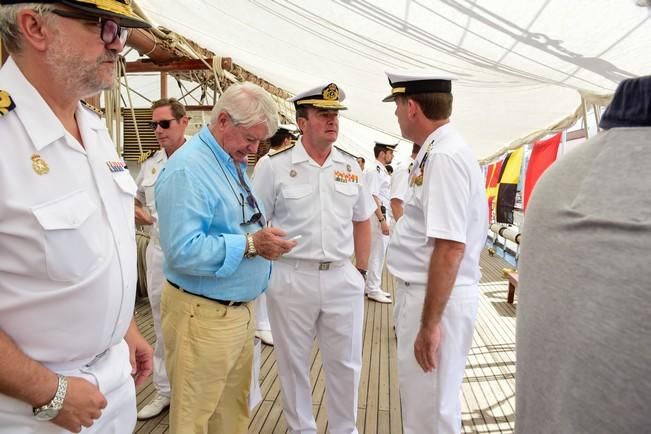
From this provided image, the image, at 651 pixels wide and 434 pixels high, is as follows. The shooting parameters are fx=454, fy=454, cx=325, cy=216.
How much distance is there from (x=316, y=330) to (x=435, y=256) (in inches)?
40.7

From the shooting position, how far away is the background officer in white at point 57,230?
3.25ft

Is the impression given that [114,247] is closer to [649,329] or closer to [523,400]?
[523,400]

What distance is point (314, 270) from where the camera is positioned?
241 centimetres

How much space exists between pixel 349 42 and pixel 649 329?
9.52ft

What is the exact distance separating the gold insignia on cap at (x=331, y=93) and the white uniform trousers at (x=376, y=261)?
10.1ft

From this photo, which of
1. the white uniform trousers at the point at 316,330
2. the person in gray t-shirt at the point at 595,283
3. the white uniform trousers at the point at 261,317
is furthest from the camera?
the white uniform trousers at the point at 261,317

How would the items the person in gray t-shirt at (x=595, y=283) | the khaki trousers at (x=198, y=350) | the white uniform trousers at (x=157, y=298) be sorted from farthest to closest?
the white uniform trousers at (x=157, y=298) → the khaki trousers at (x=198, y=350) → the person in gray t-shirt at (x=595, y=283)

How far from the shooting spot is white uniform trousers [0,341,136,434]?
3.33ft

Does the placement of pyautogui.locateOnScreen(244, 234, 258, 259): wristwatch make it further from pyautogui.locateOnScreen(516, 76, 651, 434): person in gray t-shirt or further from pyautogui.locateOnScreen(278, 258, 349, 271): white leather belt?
pyautogui.locateOnScreen(516, 76, 651, 434): person in gray t-shirt

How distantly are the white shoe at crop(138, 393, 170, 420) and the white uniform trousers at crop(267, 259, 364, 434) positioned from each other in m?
0.85

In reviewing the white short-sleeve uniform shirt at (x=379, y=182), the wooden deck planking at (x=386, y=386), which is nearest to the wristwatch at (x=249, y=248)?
the wooden deck planking at (x=386, y=386)

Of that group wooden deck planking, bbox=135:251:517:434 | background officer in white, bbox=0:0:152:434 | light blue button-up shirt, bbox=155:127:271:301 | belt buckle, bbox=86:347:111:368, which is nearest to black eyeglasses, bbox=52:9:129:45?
background officer in white, bbox=0:0:152:434

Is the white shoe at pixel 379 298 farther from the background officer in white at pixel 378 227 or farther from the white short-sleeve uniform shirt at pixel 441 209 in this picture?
the white short-sleeve uniform shirt at pixel 441 209

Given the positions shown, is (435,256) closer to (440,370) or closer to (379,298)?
→ (440,370)
